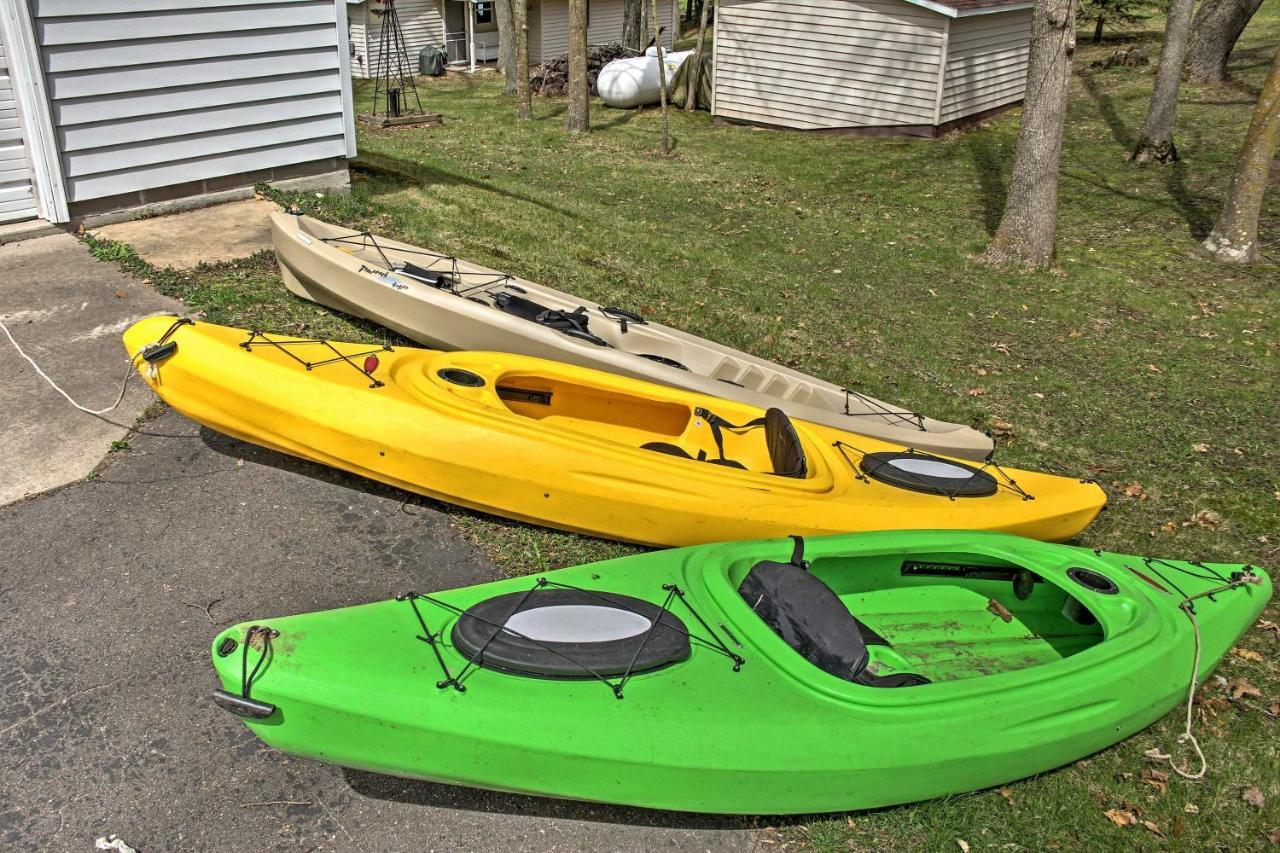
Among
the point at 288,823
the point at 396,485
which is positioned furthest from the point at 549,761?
the point at 396,485

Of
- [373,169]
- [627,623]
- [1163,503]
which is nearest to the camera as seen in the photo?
[627,623]

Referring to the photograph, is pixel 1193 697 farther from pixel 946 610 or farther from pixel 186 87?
pixel 186 87

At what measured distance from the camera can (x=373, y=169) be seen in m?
12.5

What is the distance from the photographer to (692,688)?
3.62m

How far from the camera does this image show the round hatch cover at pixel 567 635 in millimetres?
3541

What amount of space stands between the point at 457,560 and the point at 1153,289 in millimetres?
8882

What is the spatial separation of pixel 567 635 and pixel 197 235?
7.23 meters

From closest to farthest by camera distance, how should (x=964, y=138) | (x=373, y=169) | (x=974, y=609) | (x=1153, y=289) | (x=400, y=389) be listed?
1. (x=974, y=609)
2. (x=400, y=389)
3. (x=1153, y=289)
4. (x=373, y=169)
5. (x=964, y=138)

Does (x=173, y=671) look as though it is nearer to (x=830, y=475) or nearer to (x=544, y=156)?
(x=830, y=475)

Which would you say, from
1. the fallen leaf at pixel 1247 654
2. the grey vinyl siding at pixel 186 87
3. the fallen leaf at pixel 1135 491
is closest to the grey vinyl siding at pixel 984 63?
the grey vinyl siding at pixel 186 87

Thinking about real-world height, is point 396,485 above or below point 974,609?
above

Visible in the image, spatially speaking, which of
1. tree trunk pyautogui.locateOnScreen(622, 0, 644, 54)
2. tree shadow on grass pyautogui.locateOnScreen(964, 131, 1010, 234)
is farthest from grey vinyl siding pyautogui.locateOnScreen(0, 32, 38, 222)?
tree trunk pyautogui.locateOnScreen(622, 0, 644, 54)

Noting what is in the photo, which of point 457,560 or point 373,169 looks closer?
point 457,560

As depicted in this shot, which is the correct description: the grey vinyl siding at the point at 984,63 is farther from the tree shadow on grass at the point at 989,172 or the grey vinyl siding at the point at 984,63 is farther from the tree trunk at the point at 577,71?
the tree trunk at the point at 577,71
